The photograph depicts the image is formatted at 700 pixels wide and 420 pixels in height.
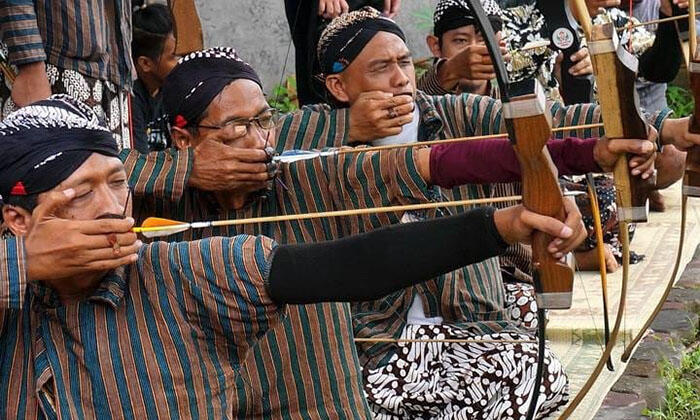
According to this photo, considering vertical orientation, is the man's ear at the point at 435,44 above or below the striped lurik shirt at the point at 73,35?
below

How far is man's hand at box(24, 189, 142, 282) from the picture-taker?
206 cm

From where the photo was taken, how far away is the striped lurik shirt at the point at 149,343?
218 centimetres

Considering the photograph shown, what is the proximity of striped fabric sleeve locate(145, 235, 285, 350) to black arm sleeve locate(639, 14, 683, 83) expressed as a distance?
2205 millimetres

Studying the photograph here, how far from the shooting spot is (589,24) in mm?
2434

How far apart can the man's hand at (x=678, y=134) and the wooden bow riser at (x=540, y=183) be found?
0.74 meters

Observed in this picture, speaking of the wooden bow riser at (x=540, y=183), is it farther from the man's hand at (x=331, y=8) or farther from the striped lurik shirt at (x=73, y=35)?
the man's hand at (x=331, y=8)

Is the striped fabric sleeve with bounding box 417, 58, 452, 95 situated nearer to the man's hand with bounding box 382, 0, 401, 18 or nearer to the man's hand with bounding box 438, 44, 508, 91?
the man's hand with bounding box 438, 44, 508, 91

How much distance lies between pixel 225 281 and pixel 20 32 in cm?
141

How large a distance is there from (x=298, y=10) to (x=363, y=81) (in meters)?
1.41

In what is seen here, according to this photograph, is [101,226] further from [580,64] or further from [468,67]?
[580,64]

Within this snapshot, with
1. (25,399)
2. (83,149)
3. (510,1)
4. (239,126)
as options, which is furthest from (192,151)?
(510,1)

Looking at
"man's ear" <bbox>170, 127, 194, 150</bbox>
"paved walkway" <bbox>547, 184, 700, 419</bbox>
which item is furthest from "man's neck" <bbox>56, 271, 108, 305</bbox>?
"paved walkway" <bbox>547, 184, 700, 419</bbox>

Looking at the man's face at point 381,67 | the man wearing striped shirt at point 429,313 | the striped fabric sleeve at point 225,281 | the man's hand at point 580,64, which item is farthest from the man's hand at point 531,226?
the man's hand at point 580,64

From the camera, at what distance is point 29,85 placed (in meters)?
3.25
